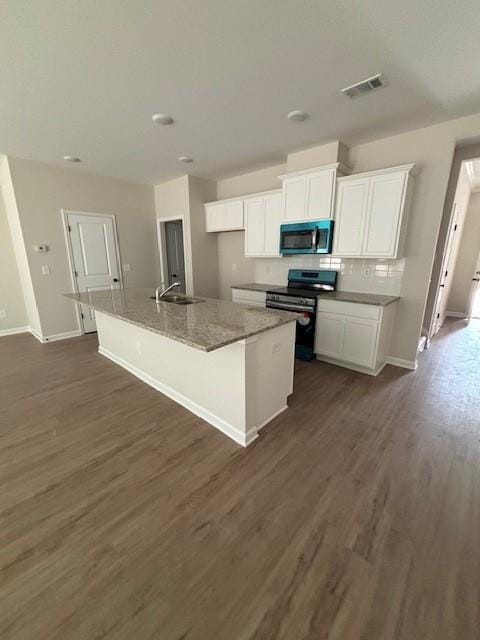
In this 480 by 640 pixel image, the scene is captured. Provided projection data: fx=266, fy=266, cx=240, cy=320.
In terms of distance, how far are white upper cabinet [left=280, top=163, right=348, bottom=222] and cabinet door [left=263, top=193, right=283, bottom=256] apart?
16 cm

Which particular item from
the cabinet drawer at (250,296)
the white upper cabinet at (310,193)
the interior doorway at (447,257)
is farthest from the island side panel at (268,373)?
the interior doorway at (447,257)

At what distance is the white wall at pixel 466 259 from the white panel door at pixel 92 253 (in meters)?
7.02

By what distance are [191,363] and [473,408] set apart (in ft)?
8.79

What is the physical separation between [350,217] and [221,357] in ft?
7.85

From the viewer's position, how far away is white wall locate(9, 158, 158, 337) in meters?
3.91

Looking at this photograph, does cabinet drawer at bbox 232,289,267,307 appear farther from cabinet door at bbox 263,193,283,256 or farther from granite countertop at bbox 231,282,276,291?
cabinet door at bbox 263,193,283,256

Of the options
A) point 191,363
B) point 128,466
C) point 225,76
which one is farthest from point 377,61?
point 128,466

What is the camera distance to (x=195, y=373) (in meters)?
2.36

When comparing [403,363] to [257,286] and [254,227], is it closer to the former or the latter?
[257,286]

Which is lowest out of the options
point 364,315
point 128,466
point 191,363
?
point 128,466

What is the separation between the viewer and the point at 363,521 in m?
1.49

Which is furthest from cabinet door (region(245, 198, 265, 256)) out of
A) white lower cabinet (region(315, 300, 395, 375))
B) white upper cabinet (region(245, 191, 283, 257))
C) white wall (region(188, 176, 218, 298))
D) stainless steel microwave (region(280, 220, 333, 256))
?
white lower cabinet (region(315, 300, 395, 375))

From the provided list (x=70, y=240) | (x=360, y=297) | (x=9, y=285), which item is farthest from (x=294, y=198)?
(x=9, y=285)

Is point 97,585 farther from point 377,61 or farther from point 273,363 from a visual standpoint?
point 377,61
